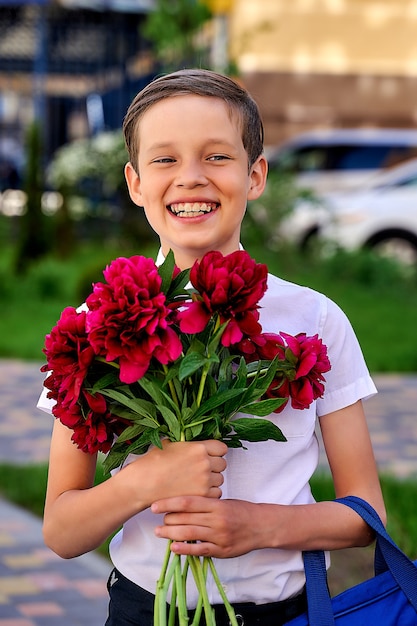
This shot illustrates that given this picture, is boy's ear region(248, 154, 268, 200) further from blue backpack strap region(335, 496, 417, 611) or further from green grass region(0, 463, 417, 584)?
green grass region(0, 463, 417, 584)

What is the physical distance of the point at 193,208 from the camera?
6.03ft

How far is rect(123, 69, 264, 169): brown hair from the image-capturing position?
6.03ft

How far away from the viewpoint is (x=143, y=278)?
60.7 inches

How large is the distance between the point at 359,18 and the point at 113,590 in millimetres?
16381

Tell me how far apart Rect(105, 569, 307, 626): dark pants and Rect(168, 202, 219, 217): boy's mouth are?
0.61 meters

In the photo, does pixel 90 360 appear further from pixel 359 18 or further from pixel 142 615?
Result: pixel 359 18

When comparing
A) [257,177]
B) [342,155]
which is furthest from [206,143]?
[342,155]

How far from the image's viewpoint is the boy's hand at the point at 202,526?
1.61 meters

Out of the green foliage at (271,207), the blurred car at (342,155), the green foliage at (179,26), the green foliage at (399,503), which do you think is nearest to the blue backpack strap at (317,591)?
the green foliage at (399,503)

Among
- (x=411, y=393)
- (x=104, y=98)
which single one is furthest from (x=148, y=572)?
(x=104, y=98)

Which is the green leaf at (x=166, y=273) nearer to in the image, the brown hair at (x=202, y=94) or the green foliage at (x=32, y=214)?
the brown hair at (x=202, y=94)

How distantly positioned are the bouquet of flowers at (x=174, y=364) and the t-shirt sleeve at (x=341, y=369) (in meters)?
0.20

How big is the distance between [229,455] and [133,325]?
1.29ft

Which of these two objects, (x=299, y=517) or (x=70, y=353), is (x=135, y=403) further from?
(x=299, y=517)
